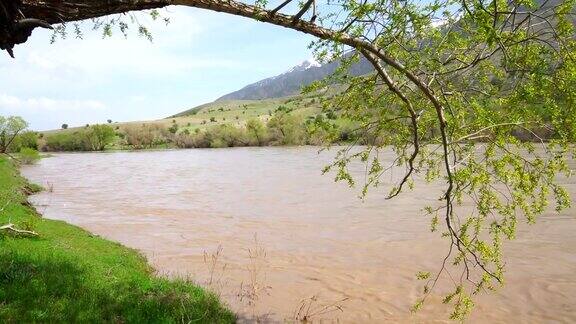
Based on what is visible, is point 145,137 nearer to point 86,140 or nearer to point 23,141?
point 86,140

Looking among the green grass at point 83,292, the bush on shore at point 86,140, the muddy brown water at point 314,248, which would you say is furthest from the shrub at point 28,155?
the green grass at point 83,292

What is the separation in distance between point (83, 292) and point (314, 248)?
10.8m

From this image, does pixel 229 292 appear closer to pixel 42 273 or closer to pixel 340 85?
pixel 42 273

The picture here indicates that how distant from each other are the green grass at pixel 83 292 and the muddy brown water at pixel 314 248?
6.10ft

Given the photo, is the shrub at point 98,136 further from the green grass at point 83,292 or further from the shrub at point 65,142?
the green grass at point 83,292

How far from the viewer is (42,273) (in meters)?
9.70

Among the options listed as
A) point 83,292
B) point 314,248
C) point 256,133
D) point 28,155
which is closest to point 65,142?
point 256,133

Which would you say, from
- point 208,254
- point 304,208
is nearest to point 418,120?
point 208,254

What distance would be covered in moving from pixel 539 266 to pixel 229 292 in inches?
394

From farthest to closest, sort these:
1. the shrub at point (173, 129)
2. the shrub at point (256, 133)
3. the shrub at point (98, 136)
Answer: the shrub at point (173, 129) → the shrub at point (98, 136) → the shrub at point (256, 133)

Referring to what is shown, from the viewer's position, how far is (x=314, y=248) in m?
18.7

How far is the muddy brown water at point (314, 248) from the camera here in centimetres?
1240

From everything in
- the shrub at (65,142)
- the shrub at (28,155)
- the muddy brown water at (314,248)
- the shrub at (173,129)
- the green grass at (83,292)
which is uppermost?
the shrub at (173,129)

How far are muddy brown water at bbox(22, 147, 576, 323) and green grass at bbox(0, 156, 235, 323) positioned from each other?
6.10ft
